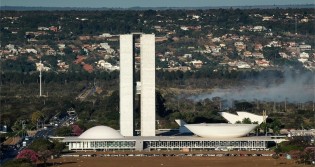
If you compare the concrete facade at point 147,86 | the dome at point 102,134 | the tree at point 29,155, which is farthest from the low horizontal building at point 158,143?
the tree at point 29,155

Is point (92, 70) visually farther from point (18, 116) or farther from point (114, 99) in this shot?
point (18, 116)

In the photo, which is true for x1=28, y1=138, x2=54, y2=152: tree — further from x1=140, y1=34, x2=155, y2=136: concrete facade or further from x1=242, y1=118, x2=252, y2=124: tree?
x1=242, y1=118, x2=252, y2=124: tree

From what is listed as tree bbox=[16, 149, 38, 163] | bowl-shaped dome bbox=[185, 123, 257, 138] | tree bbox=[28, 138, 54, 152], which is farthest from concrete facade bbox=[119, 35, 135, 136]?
tree bbox=[16, 149, 38, 163]

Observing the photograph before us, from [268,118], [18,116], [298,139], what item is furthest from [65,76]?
[298,139]

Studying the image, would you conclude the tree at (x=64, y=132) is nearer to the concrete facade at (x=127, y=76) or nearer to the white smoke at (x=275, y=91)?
the concrete facade at (x=127, y=76)

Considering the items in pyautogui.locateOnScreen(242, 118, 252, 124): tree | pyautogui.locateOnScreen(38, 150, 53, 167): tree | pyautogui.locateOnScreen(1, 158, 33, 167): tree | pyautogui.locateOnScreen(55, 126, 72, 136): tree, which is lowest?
pyautogui.locateOnScreen(1, 158, 33, 167): tree

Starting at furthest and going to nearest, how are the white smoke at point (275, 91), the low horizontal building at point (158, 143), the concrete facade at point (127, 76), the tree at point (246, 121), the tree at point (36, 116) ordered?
the white smoke at point (275, 91), the tree at point (36, 116), the tree at point (246, 121), the concrete facade at point (127, 76), the low horizontal building at point (158, 143)
